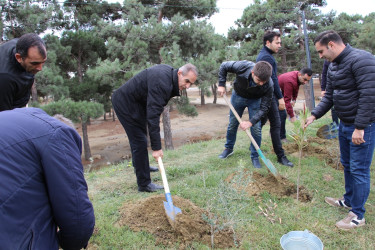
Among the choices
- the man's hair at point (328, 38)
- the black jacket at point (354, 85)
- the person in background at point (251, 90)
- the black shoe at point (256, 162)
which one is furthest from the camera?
the black shoe at point (256, 162)

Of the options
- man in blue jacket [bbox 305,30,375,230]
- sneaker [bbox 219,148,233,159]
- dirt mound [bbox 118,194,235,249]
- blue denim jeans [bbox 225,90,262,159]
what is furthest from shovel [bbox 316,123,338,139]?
dirt mound [bbox 118,194,235,249]

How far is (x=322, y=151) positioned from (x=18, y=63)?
4.88m

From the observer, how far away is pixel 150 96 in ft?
9.84

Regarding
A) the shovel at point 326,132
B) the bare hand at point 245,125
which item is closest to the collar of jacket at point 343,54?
the bare hand at point 245,125

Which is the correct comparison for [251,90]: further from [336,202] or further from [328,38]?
[336,202]

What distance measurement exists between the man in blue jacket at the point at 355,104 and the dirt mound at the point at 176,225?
4.66ft

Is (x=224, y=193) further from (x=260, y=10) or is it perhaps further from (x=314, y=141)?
(x=260, y=10)

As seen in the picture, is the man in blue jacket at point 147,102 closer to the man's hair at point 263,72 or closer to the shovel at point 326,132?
the man's hair at point 263,72

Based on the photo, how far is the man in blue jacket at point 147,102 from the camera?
9.84ft

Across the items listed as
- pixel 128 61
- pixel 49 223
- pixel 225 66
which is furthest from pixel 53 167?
pixel 128 61

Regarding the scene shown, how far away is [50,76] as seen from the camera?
998 cm

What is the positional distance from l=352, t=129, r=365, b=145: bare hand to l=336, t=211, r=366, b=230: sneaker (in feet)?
2.69

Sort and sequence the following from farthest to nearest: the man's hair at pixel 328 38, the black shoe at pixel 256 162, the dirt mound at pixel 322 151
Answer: the dirt mound at pixel 322 151, the black shoe at pixel 256 162, the man's hair at pixel 328 38

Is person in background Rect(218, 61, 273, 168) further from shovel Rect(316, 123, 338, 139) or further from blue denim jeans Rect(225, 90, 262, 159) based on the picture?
shovel Rect(316, 123, 338, 139)
